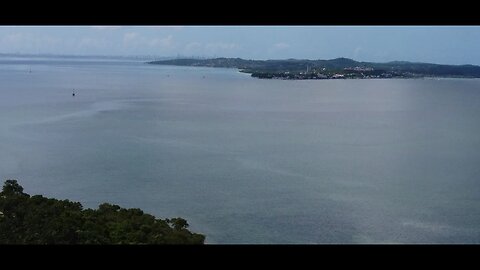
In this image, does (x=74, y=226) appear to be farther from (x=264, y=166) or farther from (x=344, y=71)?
(x=344, y=71)

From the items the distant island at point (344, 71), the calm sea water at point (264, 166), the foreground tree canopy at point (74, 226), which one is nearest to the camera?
the foreground tree canopy at point (74, 226)

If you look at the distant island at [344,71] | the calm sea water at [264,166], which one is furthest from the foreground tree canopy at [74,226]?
the distant island at [344,71]

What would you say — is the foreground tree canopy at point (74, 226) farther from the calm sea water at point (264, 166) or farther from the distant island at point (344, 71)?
the distant island at point (344, 71)

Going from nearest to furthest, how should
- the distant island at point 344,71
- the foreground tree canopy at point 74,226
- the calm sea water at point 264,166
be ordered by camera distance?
the foreground tree canopy at point 74,226 → the calm sea water at point 264,166 → the distant island at point 344,71

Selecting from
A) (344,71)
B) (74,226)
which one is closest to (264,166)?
(74,226)
